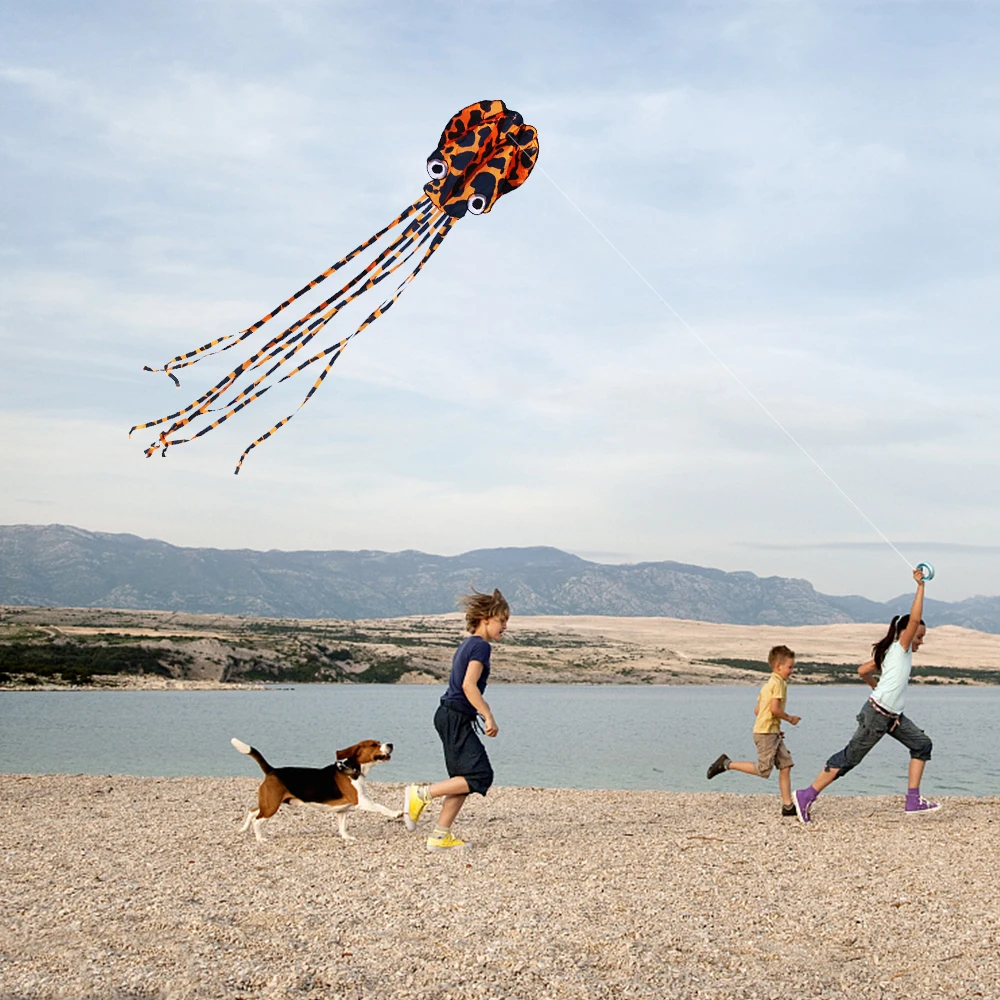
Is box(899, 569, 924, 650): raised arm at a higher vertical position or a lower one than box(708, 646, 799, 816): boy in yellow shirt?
higher

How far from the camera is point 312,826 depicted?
10914 millimetres

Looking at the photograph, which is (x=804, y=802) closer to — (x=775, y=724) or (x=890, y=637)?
(x=775, y=724)

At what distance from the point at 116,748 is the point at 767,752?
61.6 feet

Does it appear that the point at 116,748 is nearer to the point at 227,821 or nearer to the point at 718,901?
the point at 227,821

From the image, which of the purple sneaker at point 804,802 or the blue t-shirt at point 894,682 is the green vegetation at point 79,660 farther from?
the blue t-shirt at point 894,682

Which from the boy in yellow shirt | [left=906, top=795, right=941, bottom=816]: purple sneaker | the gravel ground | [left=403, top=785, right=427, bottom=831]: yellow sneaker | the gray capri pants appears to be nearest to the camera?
the gravel ground

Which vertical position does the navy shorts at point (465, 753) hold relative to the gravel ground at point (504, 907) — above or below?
above

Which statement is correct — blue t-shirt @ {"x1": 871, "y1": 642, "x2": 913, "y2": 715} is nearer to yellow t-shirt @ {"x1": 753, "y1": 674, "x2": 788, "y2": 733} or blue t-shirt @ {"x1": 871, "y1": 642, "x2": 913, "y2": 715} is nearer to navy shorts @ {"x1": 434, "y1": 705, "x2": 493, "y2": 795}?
yellow t-shirt @ {"x1": 753, "y1": 674, "x2": 788, "y2": 733}

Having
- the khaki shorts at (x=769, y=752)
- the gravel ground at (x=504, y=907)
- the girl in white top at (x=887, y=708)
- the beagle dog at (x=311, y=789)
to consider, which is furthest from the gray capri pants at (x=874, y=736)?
the beagle dog at (x=311, y=789)

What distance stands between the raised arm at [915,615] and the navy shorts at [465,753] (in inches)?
172

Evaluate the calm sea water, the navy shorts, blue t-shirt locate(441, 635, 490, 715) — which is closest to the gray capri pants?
the navy shorts

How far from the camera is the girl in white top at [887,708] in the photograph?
10852mm

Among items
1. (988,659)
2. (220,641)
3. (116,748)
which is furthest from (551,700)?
(988,659)

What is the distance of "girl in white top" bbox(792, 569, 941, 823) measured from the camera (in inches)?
427
